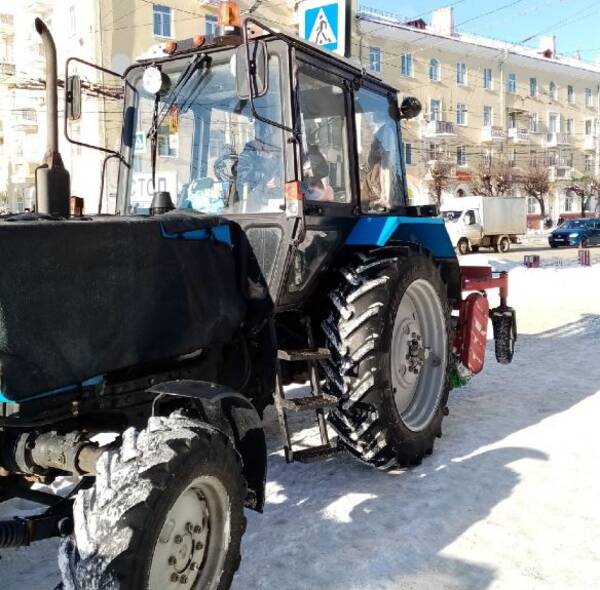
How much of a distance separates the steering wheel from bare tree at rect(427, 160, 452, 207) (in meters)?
40.2

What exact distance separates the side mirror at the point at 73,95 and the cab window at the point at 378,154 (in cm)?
175

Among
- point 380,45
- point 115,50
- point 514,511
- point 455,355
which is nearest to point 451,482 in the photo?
point 514,511

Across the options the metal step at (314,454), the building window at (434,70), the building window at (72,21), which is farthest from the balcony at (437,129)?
the metal step at (314,454)

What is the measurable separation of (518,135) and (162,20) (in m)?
28.8

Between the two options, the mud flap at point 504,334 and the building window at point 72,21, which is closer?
the mud flap at point 504,334

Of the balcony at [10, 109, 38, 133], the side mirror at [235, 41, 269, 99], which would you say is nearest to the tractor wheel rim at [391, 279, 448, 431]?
the side mirror at [235, 41, 269, 99]

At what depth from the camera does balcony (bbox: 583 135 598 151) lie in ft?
186

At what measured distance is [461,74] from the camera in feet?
150

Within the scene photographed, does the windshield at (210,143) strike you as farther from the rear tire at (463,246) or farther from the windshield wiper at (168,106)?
the rear tire at (463,246)

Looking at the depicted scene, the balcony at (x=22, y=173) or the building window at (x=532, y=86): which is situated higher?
the building window at (x=532, y=86)

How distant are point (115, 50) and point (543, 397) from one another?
88.5 feet

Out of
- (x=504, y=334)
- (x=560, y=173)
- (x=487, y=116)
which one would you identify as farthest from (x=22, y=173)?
(x=504, y=334)

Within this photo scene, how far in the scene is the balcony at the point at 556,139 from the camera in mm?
53312

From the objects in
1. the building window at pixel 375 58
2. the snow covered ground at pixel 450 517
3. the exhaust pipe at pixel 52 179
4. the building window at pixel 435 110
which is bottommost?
the snow covered ground at pixel 450 517
